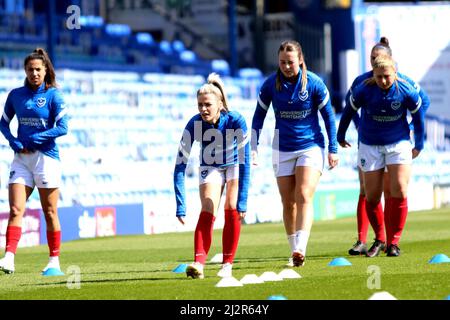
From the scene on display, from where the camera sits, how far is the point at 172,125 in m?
26.8

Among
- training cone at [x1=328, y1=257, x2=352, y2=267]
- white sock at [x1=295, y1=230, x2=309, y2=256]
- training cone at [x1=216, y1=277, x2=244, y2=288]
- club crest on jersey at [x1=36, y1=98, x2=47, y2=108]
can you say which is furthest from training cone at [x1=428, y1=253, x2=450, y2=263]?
club crest on jersey at [x1=36, y1=98, x2=47, y2=108]

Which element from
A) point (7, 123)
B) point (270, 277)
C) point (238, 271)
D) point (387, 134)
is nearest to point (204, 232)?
point (270, 277)

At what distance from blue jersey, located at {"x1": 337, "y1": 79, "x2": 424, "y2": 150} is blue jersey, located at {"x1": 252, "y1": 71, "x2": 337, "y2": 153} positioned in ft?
3.26

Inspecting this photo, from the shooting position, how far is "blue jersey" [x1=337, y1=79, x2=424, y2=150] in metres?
12.7

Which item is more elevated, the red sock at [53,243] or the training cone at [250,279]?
the red sock at [53,243]

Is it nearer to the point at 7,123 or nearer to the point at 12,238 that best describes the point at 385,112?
the point at 7,123

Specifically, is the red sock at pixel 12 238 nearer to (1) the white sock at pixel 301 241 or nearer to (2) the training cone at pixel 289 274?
(1) the white sock at pixel 301 241

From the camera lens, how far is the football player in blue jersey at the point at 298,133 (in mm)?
11724

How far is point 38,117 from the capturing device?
11.9 m

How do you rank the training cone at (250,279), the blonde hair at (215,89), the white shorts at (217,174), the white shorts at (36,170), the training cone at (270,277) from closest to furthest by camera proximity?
1. the training cone at (250,279)
2. the training cone at (270,277)
3. the blonde hair at (215,89)
4. the white shorts at (217,174)
5. the white shorts at (36,170)

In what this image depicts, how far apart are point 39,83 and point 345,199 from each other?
15.7 m

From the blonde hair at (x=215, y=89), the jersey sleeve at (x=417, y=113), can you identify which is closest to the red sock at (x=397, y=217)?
the jersey sleeve at (x=417, y=113)

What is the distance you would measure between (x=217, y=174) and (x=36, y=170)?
2036 millimetres
